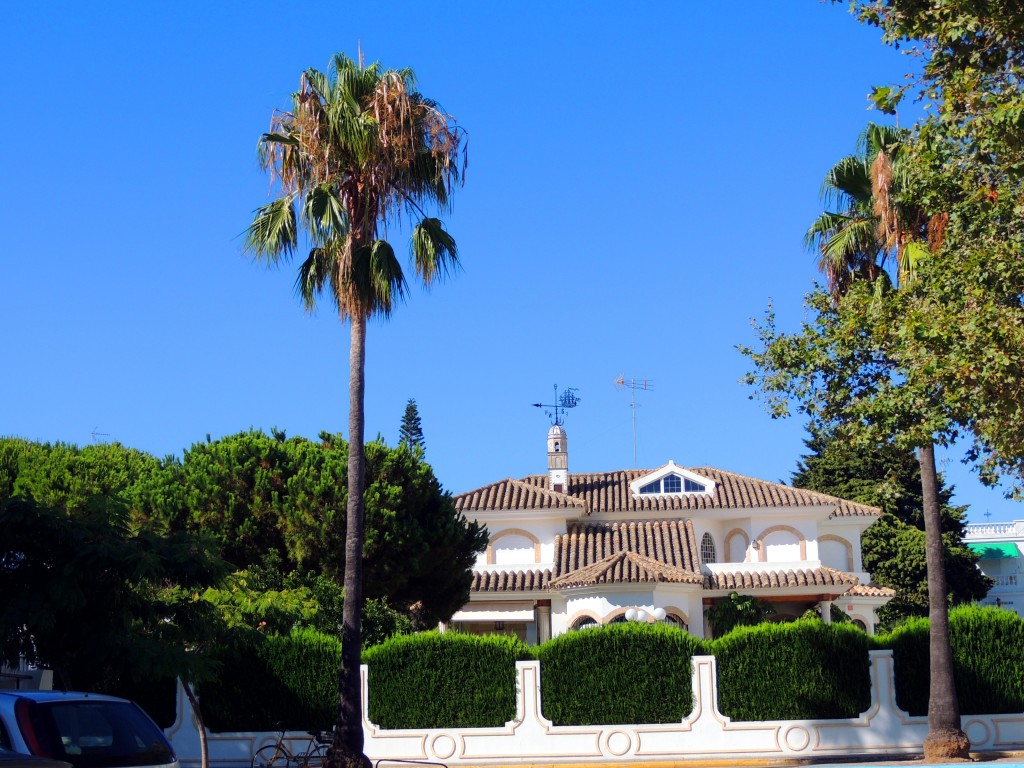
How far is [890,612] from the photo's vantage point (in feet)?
168

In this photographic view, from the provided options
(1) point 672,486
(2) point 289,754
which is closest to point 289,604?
(2) point 289,754

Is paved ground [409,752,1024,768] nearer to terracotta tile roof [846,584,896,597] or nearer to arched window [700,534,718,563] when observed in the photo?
arched window [700,534,718,563]

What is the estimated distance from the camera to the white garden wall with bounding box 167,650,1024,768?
77.6 ft

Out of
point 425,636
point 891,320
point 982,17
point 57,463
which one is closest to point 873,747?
point 425,636

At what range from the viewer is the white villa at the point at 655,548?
38125 mm

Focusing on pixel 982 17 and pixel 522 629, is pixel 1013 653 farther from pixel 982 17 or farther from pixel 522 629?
pixel 522 629

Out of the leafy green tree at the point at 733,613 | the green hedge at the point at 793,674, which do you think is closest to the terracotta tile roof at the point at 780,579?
the leafy green tree at the point at 733,613

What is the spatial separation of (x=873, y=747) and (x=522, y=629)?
20.9 meters

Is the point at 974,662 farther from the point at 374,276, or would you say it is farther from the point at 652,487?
the point at 652,487

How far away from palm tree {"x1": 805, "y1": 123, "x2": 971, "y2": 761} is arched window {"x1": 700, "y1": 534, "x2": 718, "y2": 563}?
22475 millimetres

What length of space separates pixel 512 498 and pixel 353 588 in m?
Result: 25.7

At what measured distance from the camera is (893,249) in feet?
71.6

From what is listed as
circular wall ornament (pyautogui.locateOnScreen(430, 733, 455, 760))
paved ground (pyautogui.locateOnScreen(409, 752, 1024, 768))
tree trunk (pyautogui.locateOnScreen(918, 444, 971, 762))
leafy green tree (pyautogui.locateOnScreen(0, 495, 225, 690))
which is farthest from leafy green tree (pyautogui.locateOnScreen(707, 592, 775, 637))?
leafy green tree (pyautogui.locateOnScreen(0, 495, 225, 690))

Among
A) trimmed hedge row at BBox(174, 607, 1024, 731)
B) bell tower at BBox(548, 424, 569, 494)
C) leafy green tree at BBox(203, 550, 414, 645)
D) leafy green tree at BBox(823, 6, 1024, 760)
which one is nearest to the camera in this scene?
leafy green tree at BBox(823, 6, 1024, 760)
